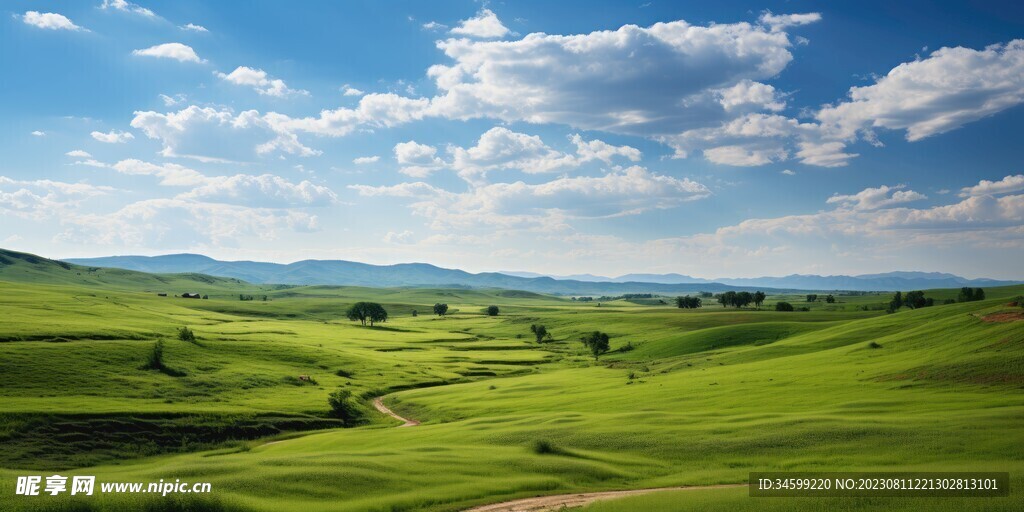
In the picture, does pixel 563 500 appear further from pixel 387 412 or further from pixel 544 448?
pixel 387 412

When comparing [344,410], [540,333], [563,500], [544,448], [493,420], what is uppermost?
[563,500]

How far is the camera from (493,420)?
175ft

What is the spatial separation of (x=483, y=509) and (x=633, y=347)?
113009 millimetres

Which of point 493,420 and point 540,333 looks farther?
point 540,333

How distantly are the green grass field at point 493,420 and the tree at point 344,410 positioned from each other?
177cm

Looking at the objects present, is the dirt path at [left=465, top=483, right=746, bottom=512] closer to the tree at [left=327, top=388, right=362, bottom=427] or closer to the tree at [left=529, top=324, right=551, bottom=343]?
the tree at [left=327, top=388, right=362, bottom=427]

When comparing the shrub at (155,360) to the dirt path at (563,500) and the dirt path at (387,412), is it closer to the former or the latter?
the dirt path at (387,412)

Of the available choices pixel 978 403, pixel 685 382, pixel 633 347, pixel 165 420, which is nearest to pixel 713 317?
pixel 633 347

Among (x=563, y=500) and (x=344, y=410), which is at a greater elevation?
(x=563, y=500)

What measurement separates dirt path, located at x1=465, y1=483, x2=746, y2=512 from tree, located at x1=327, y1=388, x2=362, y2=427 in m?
41.5

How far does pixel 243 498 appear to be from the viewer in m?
26.9

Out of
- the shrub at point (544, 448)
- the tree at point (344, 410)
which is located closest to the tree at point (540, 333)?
the tree at point (344, 410)

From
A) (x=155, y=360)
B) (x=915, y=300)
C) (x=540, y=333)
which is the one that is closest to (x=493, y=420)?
(x=155, y=360)

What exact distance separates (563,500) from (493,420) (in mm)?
25671
